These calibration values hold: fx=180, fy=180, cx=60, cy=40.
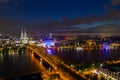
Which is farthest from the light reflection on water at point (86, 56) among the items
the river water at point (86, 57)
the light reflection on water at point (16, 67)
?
the light reflection on water at point (16, 67)

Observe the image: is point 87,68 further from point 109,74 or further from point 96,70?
point 109,74

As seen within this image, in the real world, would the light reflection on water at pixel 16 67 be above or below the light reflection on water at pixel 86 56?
below

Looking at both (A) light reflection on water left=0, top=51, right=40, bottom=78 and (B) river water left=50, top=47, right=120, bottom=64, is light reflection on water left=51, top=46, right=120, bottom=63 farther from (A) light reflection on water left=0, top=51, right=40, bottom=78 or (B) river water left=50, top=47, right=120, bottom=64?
(A) light reflection on water left=0, top=51, right=40, bottom=78

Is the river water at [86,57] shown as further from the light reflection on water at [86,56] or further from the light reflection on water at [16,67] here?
the light reflection on water at [16,67]

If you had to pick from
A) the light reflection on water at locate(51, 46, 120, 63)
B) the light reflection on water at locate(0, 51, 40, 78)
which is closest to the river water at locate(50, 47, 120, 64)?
the light reflection on water at locate(51, 46, 120, 63)

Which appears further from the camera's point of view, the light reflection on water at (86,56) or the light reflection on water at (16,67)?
the light reflection on water at (86,56)

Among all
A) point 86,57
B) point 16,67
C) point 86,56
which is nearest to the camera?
point 16,67

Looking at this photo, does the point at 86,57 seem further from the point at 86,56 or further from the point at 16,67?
the point at 16,67

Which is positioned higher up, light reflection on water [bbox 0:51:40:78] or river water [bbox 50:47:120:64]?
river water [bbox 50:47:120:64]

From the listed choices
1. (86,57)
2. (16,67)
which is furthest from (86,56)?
(16,67)

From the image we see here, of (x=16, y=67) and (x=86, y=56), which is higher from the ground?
(x=86, y=56)

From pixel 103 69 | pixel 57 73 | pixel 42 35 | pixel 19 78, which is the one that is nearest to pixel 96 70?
pixel 103 69
